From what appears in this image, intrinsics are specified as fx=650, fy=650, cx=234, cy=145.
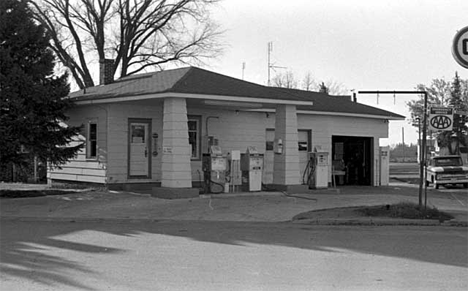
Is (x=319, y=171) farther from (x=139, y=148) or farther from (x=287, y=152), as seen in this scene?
(x=139, y=148)

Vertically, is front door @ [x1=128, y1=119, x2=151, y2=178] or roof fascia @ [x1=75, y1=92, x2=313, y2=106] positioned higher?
roof fascia @ [x1=75, y1=92, x2=313, y2=106]

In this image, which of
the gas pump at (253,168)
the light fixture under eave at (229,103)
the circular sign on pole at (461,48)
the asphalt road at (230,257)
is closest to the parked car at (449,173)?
the gas pump at (253,168)

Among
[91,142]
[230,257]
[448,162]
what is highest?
[91,142]

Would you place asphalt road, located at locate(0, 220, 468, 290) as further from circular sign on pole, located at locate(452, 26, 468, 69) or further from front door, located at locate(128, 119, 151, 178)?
front door, located at locate(128, 119, 151, 178)

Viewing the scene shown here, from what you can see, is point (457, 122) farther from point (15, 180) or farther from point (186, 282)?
point (186, 282)

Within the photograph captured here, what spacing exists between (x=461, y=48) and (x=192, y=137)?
16.0 m

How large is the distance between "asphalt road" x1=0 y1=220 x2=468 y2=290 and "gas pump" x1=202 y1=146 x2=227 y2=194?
6.20 m

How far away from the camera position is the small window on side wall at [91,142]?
23125 millimetres

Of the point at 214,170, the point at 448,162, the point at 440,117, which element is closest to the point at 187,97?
the point at 214,170

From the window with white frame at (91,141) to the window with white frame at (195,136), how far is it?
339cm

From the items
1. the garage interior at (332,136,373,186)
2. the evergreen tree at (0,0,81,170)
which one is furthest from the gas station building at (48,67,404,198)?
the garage interior at (332,136,373,186)

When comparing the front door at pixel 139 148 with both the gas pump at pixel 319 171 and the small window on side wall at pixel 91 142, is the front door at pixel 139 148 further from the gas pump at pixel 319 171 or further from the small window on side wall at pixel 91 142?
the gas pump at pixel 319 171

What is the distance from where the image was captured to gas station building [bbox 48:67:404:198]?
1953cm

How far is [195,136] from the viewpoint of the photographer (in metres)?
23.6
